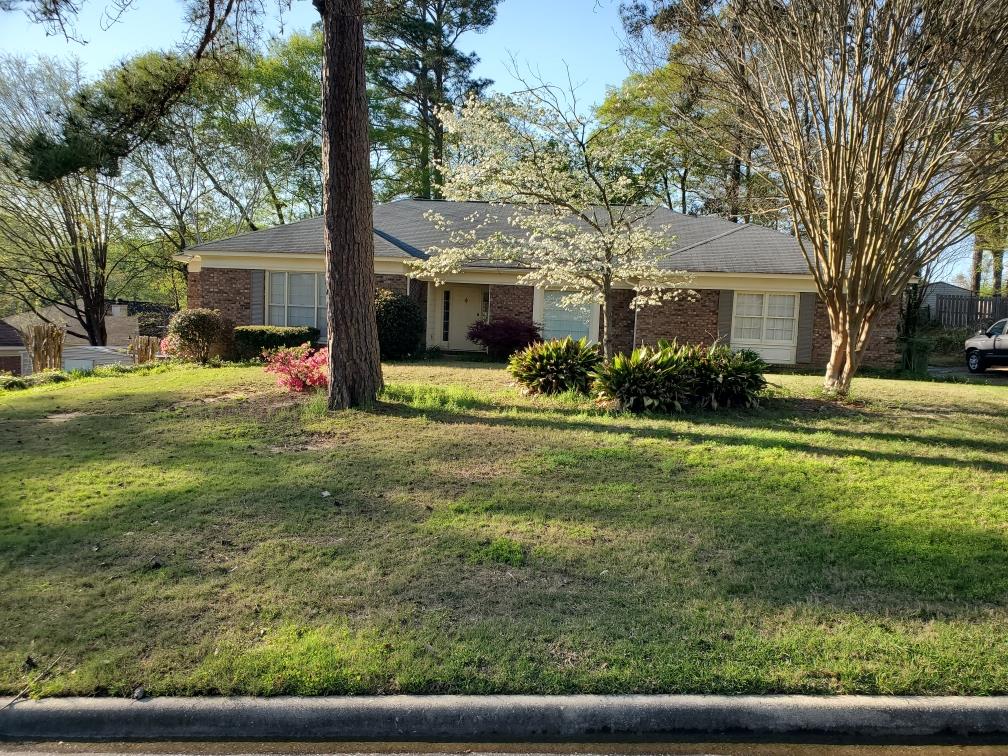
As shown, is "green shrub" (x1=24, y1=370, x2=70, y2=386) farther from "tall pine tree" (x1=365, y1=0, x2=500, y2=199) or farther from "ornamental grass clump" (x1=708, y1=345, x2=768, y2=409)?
"tall pine tree" (x1=365, y1=0, x2=500, y2=199)

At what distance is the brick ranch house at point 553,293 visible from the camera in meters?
17.9

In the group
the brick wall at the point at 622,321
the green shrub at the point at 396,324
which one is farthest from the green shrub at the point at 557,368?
the brick wall at the point at 622,321

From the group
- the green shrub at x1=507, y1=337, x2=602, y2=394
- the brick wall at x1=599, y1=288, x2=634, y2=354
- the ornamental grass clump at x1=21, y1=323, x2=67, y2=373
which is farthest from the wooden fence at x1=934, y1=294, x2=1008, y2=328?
the ornamental grass clump at x1=21, y1=323, x2=67, y2=373

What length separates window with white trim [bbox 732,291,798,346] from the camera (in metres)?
18.1

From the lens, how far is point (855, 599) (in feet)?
13.5

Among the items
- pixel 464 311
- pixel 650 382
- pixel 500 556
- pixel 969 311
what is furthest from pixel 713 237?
pixel 500 556

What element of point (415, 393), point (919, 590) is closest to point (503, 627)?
point (919, 590)

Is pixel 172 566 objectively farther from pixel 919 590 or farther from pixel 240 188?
pixel 240 188

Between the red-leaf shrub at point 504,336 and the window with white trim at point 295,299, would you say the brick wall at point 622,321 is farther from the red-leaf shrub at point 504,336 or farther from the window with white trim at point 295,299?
the window with white trim at point 295,299

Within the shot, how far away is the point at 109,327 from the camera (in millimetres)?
36344

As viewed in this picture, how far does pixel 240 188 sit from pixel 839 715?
112 feet

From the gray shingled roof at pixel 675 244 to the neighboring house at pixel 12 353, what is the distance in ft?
64.4

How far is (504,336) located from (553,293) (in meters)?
2.46

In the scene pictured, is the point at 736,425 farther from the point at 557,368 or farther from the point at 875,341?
the point at 875,341
